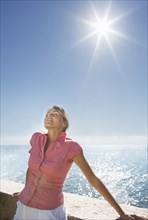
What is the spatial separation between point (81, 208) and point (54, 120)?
1636 mm

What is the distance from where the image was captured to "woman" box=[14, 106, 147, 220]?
2.72m

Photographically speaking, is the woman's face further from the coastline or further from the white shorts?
the coastline

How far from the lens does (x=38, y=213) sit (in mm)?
2703

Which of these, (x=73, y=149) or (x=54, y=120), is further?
(x=54, y=120)

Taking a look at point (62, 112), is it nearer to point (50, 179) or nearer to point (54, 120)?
point (54, 120)

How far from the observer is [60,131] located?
309cm

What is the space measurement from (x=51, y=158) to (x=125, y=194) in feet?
441

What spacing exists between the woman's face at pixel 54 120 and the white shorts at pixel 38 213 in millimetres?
874

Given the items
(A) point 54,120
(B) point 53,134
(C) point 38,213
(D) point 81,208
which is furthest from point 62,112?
(D) point 81,208

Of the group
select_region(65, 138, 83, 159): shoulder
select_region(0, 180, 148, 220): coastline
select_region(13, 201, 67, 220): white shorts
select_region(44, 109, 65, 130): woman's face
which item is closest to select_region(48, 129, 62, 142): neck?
select_region(44, 109, 65, 130): woman's face

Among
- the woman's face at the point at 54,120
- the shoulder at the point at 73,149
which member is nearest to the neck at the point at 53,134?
the woman's face at the point at 54,120

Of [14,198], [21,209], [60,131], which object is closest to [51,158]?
[60,131]

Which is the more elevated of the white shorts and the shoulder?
the shoulder

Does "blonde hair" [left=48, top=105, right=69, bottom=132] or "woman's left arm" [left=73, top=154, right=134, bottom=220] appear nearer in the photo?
"woman's left arm" [left=73, top=154, right=134, bottom=220]
